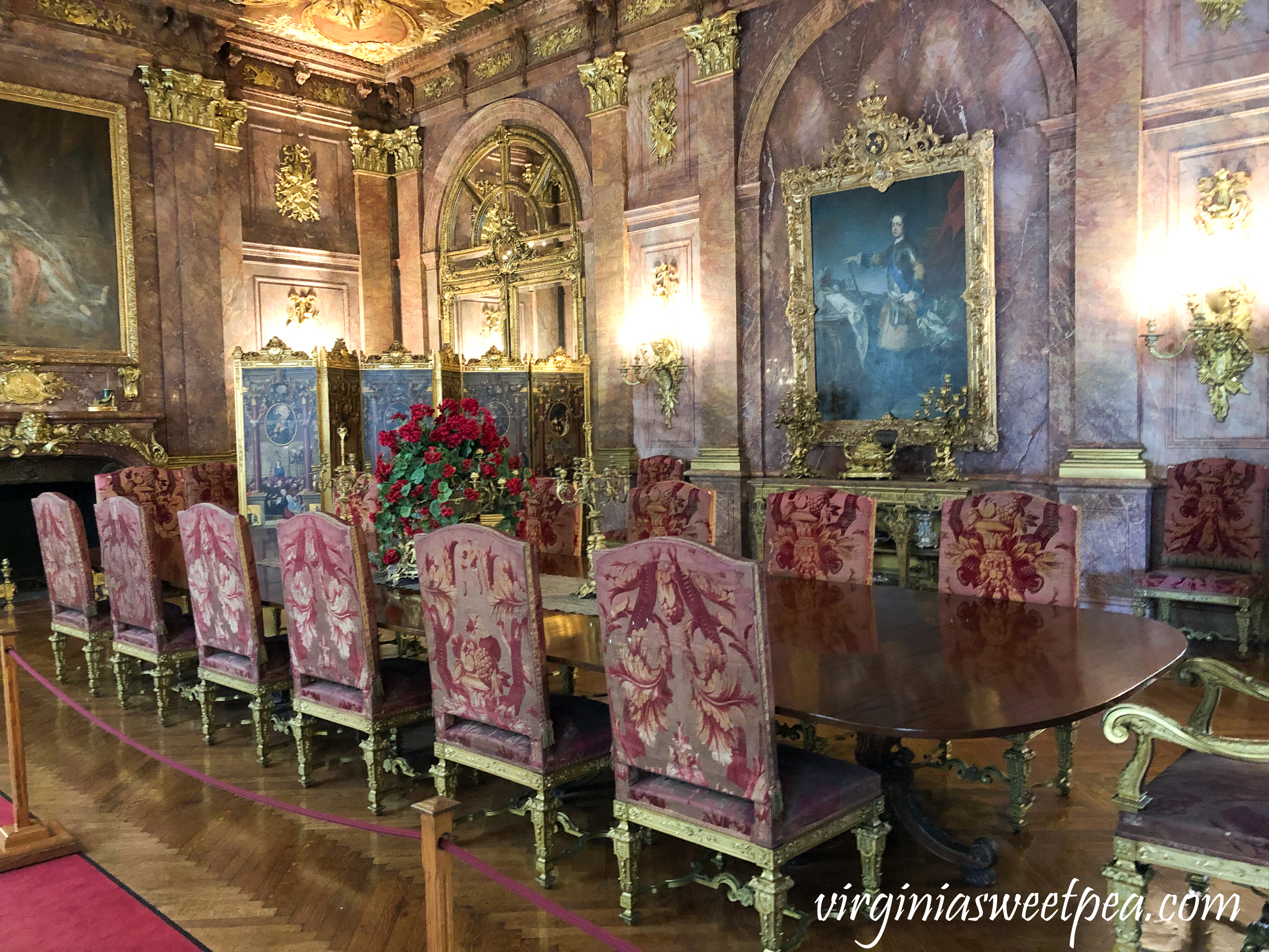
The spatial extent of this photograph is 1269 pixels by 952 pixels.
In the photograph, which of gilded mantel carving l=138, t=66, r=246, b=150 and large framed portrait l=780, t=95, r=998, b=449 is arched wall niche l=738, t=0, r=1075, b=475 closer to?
large framed portrait l=780, t=95, r=998, b=449

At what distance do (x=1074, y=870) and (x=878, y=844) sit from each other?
71 centimetres

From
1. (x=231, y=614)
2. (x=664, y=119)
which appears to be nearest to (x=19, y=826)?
(x=231, y=614)

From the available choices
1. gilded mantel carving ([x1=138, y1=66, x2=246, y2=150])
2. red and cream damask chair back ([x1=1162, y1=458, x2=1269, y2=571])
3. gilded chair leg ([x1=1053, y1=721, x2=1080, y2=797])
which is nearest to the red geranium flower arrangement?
gilded chair leg ([x1=1053, y1=721, x2=1080, y2=797])

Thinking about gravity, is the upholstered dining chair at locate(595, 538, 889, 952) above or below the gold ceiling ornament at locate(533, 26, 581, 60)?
below

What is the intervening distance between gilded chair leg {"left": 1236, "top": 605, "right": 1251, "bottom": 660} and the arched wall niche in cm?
141

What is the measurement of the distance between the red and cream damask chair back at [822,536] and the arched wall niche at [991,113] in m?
2.81

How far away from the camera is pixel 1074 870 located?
2678 millimetres

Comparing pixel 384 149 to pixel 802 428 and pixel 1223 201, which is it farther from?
pixel 1223 201

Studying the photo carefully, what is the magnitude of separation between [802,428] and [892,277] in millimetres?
1232

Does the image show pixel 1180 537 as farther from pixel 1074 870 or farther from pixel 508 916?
pixel 508 916

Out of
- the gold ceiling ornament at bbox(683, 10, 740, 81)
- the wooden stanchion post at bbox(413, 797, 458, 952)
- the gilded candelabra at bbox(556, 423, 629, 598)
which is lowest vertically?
the wooden stanchion post at bbox(413, 797, 458, 952)

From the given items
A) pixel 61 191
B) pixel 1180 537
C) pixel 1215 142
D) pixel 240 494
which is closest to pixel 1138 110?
pixel 1215 142

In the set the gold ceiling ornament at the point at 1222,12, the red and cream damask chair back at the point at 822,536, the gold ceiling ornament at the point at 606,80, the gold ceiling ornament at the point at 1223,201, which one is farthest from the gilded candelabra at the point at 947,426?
the gold ceiling ornament at the point at 606,80

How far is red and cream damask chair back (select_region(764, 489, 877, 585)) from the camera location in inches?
144
